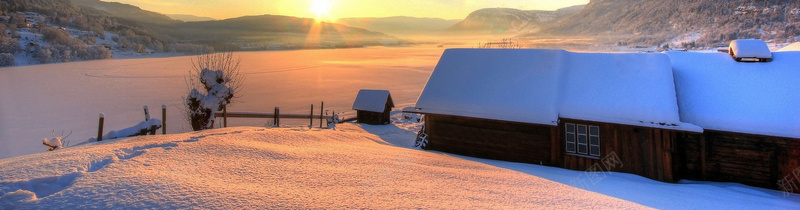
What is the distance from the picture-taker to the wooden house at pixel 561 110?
1097 cm

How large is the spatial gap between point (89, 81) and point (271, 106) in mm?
28907

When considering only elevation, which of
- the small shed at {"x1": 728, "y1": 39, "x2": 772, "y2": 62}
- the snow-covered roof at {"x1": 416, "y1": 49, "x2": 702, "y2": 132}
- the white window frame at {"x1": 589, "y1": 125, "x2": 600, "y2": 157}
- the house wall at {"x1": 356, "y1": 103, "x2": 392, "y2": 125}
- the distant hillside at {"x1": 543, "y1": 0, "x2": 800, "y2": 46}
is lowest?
the house wall at {"x1": 356, "y1": 103, "x2": 392, "y2": 125}

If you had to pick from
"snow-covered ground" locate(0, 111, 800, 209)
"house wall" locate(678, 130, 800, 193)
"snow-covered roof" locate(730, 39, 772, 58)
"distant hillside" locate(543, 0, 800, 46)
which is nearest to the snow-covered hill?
"snow-covered ground" locate(0, 111, 800, 209)

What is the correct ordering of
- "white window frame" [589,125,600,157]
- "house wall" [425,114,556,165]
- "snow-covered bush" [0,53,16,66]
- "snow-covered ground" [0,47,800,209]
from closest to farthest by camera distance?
1. "snow-covered ground" [0,47,800,209]
2. "white window frame" [589,125,600,157]
3. "house wall" [425,114,556,165]
4. "snow-covered bush" [0,53,16,66]

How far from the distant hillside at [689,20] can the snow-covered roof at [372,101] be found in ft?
251

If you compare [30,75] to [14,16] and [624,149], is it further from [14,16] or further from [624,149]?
[624,149]

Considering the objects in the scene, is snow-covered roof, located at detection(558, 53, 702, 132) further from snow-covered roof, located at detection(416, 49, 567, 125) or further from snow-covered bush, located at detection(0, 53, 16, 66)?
snow-covered bush, located at detection(0, 53, 16, 66)

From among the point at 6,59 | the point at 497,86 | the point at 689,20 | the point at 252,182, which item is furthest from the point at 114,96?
the point at 689,20

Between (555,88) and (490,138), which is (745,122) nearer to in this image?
(555,88)

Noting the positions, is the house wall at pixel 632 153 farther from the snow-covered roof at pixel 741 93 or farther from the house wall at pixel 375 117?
the house wall at pixel 375 117

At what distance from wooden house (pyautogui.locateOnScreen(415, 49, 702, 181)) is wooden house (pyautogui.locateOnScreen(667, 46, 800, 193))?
0.62 meters

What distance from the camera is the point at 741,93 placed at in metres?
11.1

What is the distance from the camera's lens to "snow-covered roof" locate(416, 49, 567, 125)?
1254 centimetres

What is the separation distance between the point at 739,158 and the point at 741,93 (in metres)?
2.03
